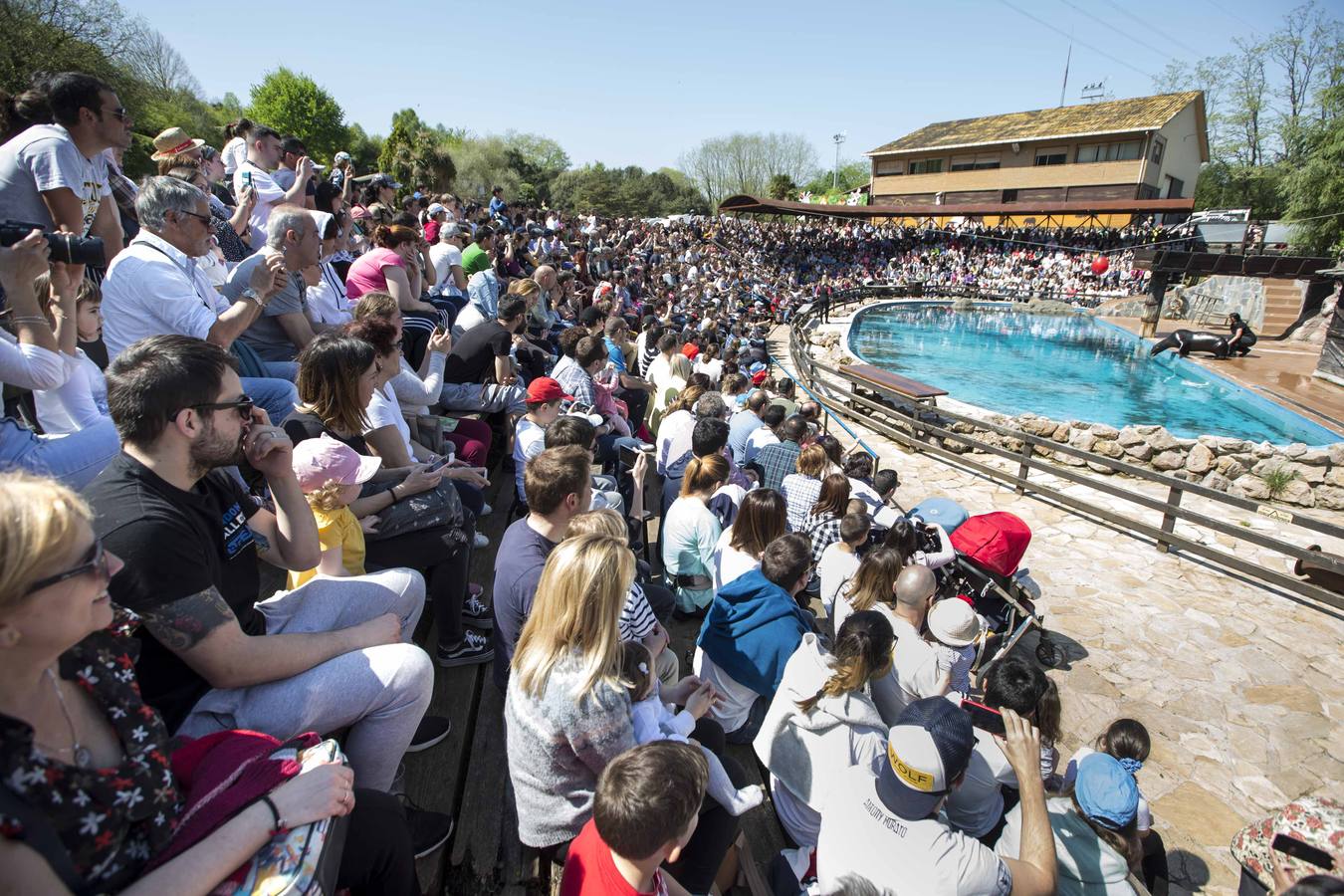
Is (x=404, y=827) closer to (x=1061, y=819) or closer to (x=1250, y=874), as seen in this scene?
(x=1061, y=819)

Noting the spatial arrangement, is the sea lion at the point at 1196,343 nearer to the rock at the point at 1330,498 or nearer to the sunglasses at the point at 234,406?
the rock at the point at 1330,498

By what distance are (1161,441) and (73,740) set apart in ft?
47.8

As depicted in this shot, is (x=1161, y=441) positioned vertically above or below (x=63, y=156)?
below

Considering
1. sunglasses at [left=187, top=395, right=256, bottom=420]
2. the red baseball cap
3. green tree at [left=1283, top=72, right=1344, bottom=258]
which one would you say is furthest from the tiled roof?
Answer: sunglasses at [left=187, top=395, right=256, bottom=420]

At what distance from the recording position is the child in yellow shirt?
2506mm

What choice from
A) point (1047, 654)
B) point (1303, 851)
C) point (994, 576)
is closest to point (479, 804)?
point (1303, 851)

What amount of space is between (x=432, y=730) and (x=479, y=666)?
2.10 ft

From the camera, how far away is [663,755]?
1776 mm

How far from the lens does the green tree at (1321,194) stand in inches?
1064

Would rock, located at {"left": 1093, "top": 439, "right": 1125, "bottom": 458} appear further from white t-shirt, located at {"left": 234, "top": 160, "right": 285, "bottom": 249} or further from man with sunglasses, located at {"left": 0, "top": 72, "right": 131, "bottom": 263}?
man with sunglasses, located at {"left": 0, "top": 72, "right": 131, "bottom": 263}

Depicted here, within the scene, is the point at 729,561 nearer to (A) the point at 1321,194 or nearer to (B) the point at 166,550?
(B) the point at 166,550

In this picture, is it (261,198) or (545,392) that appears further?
(261,198)

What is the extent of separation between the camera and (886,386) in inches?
487

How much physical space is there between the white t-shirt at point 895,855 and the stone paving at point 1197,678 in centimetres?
256
